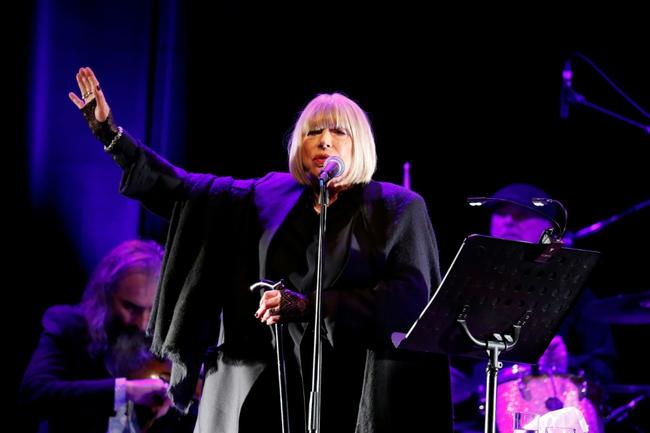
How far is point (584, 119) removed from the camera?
656 centimetres

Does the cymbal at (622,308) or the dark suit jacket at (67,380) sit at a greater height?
the cymbal at (622,308)

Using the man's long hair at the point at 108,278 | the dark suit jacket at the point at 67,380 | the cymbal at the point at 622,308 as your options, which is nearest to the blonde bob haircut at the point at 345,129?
the man's long hair at the point at 108,278

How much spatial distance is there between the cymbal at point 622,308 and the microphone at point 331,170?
283 cm

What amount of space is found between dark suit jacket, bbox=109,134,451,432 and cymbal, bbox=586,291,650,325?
233 cm

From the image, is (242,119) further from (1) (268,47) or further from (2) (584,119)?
(2) (584,119)

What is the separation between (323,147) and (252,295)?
635 mm

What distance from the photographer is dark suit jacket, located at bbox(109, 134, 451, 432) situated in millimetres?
3086

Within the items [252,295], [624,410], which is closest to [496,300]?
[252,295]

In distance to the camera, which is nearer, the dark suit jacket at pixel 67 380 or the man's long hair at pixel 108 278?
the dark suit jacket at pixel 67 380

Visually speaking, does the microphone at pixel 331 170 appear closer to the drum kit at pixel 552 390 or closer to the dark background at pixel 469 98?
the drum kit at pixel 552 390

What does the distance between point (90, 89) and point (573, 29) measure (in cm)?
425

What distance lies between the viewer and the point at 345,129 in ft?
11.4

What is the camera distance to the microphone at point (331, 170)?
9.66 feet

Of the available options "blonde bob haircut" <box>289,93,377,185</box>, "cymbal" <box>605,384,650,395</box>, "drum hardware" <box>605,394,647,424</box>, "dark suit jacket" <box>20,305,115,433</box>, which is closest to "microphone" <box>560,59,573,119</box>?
"cymbal" <box>605,384,650,395</box>
